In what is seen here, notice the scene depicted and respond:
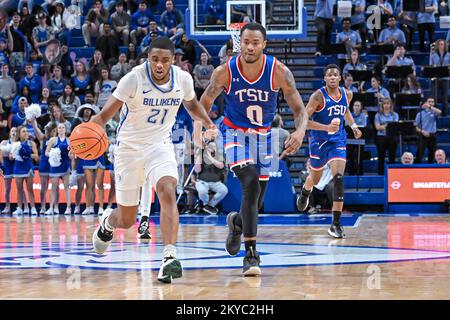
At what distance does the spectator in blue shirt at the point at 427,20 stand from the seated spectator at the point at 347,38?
1.60 m

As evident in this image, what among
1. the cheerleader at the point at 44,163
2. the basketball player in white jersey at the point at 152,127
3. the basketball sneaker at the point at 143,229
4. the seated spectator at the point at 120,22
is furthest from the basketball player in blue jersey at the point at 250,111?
the seated spectator at the point at 120,22

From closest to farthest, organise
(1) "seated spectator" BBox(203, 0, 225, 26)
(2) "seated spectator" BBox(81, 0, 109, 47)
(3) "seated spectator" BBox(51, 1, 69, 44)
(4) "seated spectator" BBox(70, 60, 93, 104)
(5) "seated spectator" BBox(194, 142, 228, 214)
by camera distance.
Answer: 1. (5) "seated spectator" BBox(194, 142, 228, 214)
2. (1) "seated spectator" BBox(203, 0, 225, 26)
3. (4) "seated spectator" BBox(70, 60, 93, 104)
4. (2) "seated spectator" BBox(81, 0, 109, 47)
5. (3) "seated spectator" BBox(51, 1, 69, 44)

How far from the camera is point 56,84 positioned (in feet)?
67.5

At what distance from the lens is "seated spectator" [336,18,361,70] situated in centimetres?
2025

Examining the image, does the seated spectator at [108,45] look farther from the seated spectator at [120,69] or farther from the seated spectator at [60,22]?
the seated spectator at [60,22]

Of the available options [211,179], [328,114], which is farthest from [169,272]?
[211,179]

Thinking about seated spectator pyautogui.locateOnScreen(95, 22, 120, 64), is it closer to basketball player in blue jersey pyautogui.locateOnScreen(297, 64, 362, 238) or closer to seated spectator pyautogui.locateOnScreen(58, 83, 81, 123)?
seated spectator pyautogui.locateOnScreen(58, 83, 81, 123)

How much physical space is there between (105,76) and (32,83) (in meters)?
2.13

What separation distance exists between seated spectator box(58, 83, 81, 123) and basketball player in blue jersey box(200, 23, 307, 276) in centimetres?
1178

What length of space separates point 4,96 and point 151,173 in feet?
47.2

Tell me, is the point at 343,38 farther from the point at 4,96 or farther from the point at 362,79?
the point at 4,96

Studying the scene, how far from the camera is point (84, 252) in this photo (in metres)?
9.33

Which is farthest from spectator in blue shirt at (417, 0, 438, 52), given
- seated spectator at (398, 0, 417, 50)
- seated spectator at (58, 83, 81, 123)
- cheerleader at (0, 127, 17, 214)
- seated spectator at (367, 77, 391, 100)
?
cheerleader at (0, 127, 17, 214)

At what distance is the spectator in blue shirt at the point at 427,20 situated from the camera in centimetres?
2062
